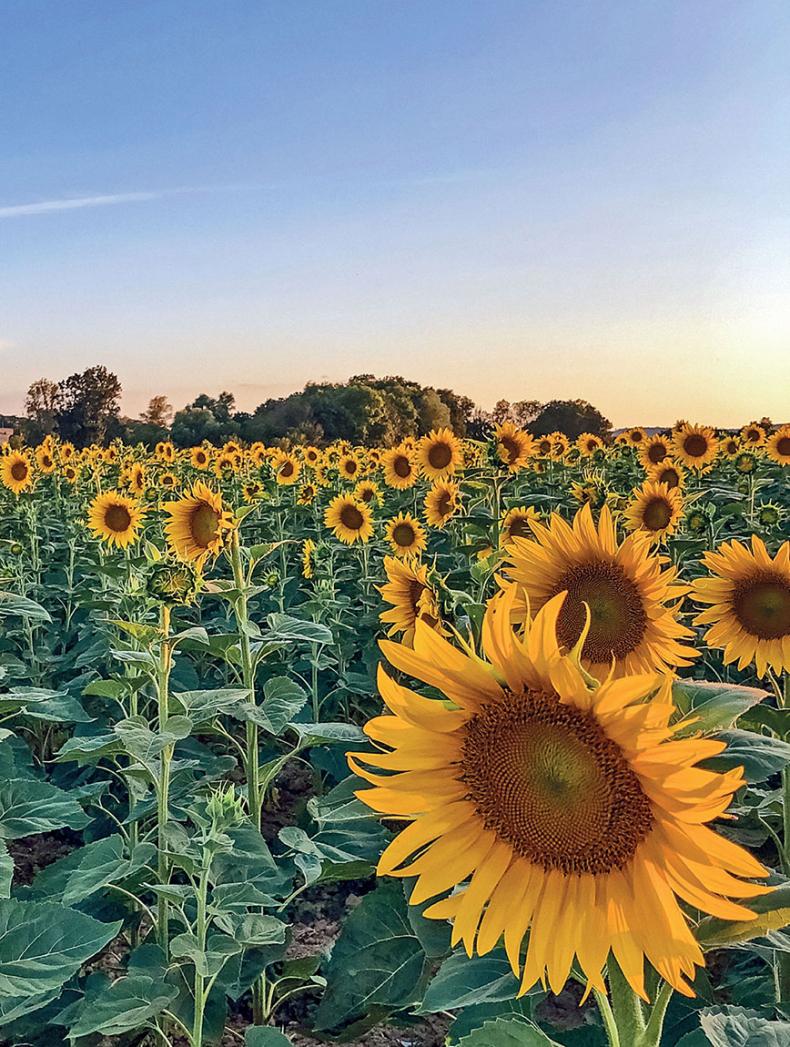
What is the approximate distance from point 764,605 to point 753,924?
1934 mm

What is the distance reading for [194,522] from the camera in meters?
4.89

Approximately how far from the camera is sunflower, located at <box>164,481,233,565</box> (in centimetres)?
472

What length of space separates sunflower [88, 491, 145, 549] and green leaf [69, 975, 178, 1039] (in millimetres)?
5358

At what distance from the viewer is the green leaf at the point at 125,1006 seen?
7.25ft

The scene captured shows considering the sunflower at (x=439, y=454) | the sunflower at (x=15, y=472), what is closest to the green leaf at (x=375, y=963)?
the sunflower at (x=439, y=454)

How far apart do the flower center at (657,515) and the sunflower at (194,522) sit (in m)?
2.69

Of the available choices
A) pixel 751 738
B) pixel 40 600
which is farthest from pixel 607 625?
pixel 40 600

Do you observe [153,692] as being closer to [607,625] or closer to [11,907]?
[11,907]

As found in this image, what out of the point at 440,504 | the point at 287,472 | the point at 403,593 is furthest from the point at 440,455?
the point at 403,593

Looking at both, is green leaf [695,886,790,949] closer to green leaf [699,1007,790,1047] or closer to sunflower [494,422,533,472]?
green leaf [699,1007,790,1047]

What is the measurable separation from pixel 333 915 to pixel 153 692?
51.1 inches

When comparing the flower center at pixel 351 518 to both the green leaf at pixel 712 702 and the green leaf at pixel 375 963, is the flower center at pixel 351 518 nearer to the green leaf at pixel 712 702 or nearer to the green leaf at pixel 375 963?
the green leaf at pixel 375 963

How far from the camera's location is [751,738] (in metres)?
1.35

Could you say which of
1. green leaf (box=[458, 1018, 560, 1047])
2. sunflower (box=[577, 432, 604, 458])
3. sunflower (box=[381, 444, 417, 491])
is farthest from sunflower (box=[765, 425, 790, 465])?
green leaf (box=[458, 1018, 560, 1047])
